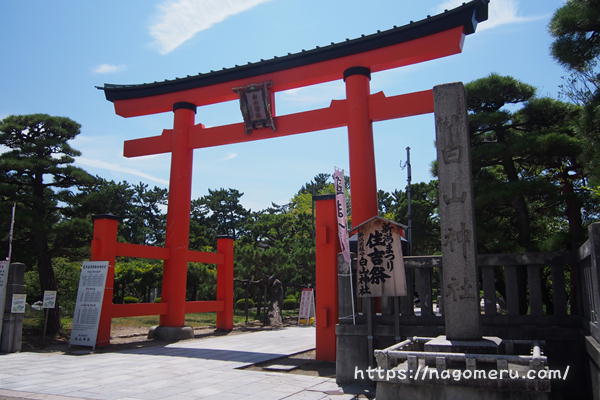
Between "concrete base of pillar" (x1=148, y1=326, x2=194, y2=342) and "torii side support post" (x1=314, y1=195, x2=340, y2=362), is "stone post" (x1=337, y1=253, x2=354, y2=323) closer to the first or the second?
"torii side support post" (x1=314, y1=195, x2=340, y2=362)

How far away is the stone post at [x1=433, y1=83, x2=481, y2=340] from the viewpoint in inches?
215

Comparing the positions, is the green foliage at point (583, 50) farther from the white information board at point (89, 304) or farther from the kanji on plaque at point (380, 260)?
the white information board at point (89, 304)

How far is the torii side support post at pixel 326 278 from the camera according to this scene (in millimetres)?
9320

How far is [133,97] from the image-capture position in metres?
14.5

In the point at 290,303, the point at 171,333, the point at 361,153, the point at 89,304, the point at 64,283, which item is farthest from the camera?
the point at 290,303

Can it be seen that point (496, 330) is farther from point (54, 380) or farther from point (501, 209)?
point (54, 380)

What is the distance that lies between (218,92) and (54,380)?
9.15 m

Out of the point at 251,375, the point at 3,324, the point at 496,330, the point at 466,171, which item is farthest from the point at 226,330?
the point at 466,171

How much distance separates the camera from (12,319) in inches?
426

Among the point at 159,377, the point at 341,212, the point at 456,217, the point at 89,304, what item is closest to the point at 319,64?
the point at 341,212

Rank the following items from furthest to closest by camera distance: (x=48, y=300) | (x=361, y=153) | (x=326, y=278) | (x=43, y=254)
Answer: (x=43, y=254)
(x=48, y=300)
(x=361, y=153)
(x=326, y=278)

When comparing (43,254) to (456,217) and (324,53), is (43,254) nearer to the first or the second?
(324,53)

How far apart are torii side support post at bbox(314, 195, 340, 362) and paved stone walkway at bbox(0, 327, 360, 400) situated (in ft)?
4.56

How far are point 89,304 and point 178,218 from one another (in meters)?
3.55
